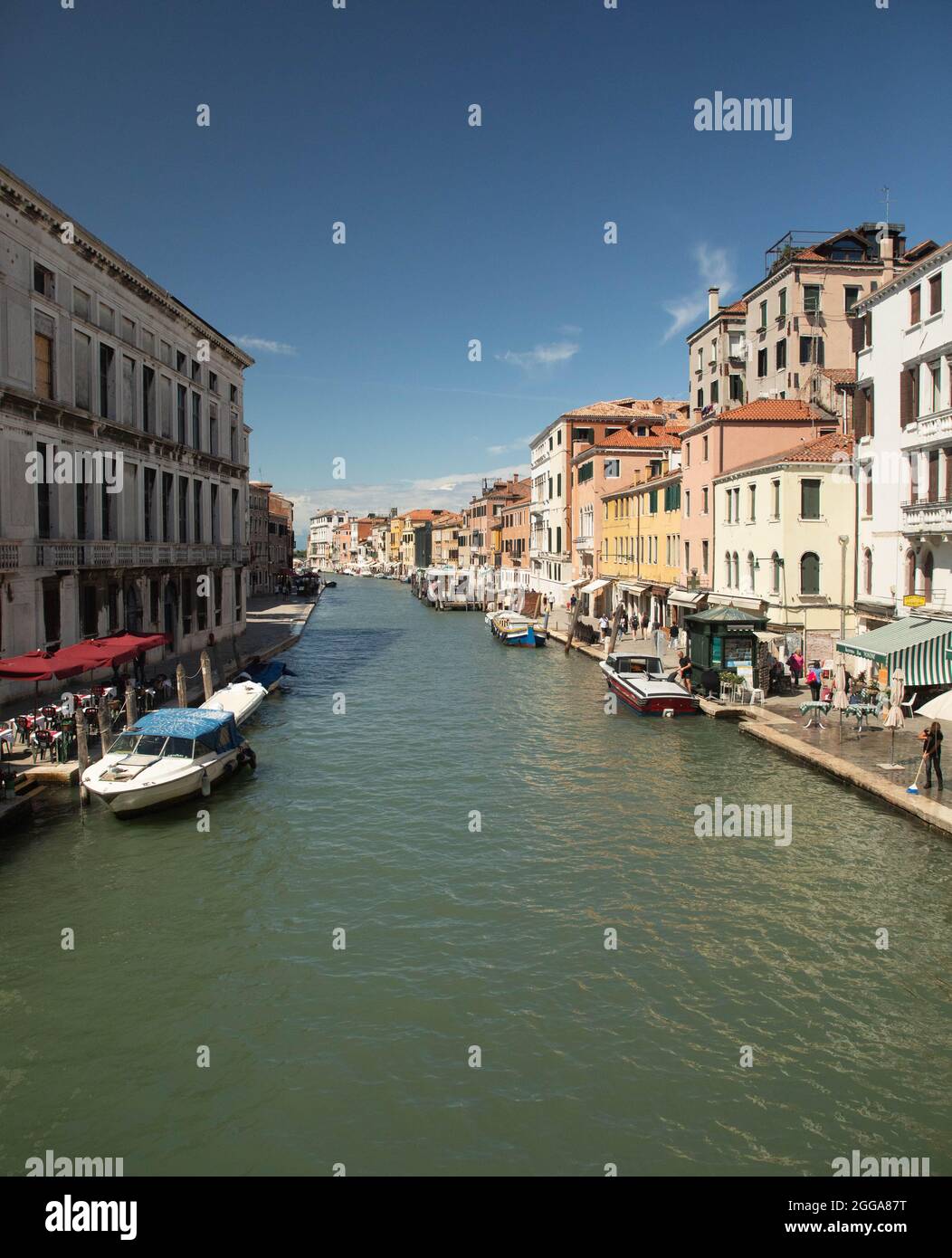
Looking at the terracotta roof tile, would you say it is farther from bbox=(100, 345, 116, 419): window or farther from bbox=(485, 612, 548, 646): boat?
bbox=(100, 345, 116, 419): window

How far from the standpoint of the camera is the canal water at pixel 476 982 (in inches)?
324

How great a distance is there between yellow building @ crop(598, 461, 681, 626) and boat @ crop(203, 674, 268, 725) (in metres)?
21.8

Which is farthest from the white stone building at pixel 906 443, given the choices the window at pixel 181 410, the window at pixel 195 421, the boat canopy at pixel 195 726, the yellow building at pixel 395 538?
the yellow building at pixel 395 538

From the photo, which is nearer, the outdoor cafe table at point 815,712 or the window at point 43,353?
the outdoor cafe table at point 815,712

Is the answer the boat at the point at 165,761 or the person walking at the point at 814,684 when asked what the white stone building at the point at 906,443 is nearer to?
the person walking at the point at 814,684

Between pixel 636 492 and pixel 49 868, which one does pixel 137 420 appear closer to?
pixel 49 868

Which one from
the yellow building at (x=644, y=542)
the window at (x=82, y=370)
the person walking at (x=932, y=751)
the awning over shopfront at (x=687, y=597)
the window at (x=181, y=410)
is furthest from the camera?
the yellow building at (x=644, y=542)

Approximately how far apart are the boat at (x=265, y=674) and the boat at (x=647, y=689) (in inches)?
456

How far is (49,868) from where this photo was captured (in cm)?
1441

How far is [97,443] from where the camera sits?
94.1ft

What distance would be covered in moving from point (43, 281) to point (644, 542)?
30827 millimetres

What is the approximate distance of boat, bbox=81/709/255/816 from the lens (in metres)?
16.4

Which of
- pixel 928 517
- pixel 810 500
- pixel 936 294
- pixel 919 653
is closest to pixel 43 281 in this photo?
pixel 936 294

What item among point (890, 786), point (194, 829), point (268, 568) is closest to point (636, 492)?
point (890, 786)
